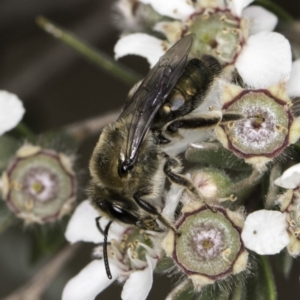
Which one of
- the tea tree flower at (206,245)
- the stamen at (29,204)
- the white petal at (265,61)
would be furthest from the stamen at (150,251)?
the stamen at (29,204)

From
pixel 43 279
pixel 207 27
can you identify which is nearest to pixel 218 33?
pixel 207 27

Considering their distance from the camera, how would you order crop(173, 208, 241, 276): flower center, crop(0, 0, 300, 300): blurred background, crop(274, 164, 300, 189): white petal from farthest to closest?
1. crop(0, 0, 300, 300): blurred background
2. crop(173, 208, 241, 276): flower center
3. crop(274, 164, 300, 189): white petal

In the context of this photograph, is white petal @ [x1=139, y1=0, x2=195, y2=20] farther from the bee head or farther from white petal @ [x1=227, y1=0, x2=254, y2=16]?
the bee head

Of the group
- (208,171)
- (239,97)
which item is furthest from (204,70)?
(208,171)

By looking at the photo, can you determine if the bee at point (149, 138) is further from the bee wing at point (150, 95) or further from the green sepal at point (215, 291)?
the green sepal at point (215, 291)

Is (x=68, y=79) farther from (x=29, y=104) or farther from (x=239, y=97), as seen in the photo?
(x=239, y=97)

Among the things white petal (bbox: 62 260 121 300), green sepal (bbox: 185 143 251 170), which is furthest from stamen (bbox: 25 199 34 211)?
green sepal (bbox: 185 143 251 170)
